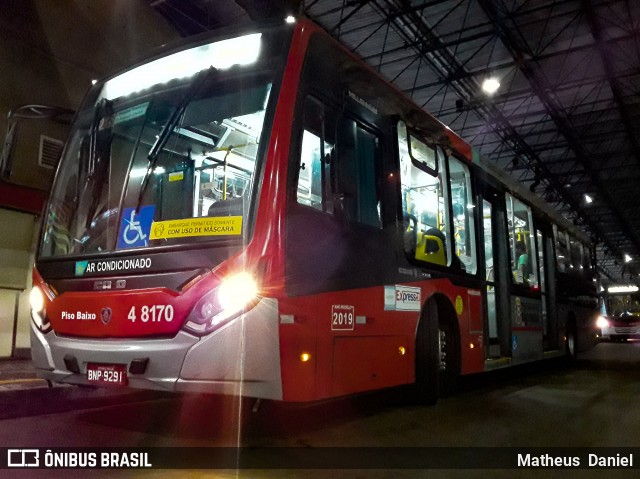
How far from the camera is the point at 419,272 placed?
586 centimetres

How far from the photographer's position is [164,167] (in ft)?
15.2

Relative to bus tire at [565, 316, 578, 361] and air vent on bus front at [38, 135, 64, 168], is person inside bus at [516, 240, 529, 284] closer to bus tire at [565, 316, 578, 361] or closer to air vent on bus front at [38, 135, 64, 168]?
bus tire at [565, 316, 578, 361]

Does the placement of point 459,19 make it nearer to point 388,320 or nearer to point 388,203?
point 388,203

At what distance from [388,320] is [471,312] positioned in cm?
219

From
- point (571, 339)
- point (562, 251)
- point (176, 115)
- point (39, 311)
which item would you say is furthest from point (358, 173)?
point (571, 339)

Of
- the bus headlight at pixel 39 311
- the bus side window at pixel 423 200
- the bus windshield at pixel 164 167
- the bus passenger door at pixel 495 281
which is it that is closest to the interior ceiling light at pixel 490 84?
the bus passenger door at pixel 495 281

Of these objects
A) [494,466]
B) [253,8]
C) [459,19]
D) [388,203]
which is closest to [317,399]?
[494,466]

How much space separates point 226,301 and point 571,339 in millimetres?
10090

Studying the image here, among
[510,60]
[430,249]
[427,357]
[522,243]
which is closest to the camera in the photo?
[427,357]

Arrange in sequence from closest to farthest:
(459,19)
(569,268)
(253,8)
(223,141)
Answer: (223,141) < (253,8) < (569,268) < (459,19)

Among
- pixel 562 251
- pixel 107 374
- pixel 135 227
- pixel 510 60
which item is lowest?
pixel 107 374

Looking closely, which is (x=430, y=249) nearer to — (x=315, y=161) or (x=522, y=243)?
(x=315, y=161)

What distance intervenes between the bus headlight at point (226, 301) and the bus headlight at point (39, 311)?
1.67 meters

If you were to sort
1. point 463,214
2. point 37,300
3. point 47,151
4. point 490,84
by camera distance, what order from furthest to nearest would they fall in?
point 490,84 < point 47,151 < point 463,214 < point 37,300
